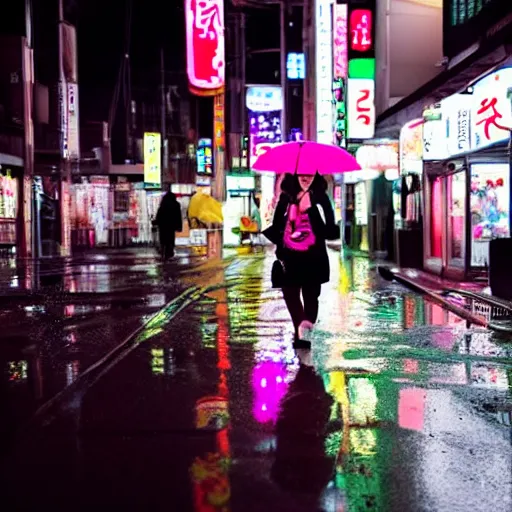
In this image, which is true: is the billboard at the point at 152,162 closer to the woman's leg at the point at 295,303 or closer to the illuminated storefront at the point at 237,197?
the illuminated storefront at the point at 237,197

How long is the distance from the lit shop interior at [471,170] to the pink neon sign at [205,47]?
376 inches

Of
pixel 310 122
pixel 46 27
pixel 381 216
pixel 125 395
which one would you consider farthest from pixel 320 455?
pixel 310 122

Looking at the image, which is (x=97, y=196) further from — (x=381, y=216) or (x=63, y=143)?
(x=381, y=216)

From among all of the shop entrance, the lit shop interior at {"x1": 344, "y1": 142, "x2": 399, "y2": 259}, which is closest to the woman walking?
the shop entrance

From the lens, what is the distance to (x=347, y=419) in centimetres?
492

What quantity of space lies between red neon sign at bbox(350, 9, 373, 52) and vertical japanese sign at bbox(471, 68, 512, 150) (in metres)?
12.8

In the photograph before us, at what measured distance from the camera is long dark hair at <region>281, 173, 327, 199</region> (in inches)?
292

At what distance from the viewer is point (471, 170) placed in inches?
544

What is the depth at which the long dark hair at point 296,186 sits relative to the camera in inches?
292

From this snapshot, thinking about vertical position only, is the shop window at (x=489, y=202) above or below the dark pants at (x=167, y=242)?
above

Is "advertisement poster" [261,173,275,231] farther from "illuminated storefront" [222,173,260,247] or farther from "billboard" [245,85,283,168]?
"billboard" [245,85,283,168]

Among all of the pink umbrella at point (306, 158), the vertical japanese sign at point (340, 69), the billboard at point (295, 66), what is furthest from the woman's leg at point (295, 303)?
the billboard at point (295, 66)

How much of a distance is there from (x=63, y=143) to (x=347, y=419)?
2186 centimetres

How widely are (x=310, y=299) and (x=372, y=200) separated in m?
19.1
